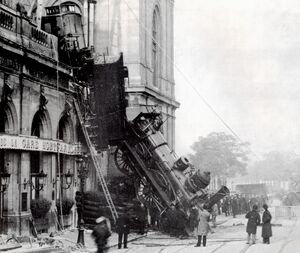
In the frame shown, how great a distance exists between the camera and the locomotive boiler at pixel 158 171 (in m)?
20.6

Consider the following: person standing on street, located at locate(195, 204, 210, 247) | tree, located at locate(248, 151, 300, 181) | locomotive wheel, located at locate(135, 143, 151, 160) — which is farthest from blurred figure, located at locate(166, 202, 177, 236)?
tree, located at locate(248, 151, 300, 181)

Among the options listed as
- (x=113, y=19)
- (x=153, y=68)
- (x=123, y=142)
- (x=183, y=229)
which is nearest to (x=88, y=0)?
(x=113, y=19)

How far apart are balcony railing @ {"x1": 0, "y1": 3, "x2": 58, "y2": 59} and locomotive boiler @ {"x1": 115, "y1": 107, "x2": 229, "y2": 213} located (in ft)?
14.3

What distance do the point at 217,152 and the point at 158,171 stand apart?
32734 millimetres

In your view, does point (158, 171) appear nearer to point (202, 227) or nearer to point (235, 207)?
point (202, 227)

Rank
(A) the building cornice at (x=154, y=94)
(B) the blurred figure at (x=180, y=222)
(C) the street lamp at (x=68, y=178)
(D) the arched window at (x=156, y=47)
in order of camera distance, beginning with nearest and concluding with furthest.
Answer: (B) the blurred figure at (x=180, y=222)
(C) the street lamp at (x=68, y=178)
(A) the building cornice at (x=154, y=94)
(D) the arched window at (x=156, y=47)

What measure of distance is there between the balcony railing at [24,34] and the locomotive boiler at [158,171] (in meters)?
4.35

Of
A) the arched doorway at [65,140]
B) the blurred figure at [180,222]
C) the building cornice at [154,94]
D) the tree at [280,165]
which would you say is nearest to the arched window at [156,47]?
the building cornice at [154,94]

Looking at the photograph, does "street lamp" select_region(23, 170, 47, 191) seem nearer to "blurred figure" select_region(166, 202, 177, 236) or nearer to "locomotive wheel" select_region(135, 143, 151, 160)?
"locomotive wheel" select_region(135, 143, 151, 160)

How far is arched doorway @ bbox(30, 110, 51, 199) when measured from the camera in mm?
19562

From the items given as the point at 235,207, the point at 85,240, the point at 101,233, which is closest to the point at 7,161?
the point at 85,240

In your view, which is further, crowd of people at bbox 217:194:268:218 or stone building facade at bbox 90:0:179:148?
crowd of people at bbox 217:194:268:218

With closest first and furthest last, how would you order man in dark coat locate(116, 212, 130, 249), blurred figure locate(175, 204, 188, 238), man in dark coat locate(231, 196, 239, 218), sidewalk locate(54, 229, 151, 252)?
sidewalk locate(54, 229, 151, 252)
man in dark coat locate(116, 212, 130, 249)
blurred figure locate(175, 204, 188, 238)
man in dark coat locate(231, 196, 239, 218)

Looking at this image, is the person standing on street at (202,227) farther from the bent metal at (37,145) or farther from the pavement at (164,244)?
the bent metal at (37,145)
